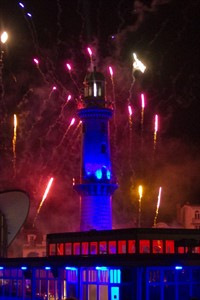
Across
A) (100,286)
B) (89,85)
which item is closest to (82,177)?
(89,85)

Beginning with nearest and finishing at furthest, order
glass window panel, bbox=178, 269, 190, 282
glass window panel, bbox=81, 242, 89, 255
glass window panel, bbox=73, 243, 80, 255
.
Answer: glass window panel, bbox=178, 269, 190, 282 < glass window panel, bbox=81, 242, 89, 255 < glass window panel, bbox=73, 243, 80, 255

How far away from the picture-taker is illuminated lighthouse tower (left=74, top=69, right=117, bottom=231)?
70562mm

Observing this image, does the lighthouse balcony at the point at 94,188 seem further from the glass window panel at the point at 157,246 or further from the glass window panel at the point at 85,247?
the glass window panel at the point at 157,246

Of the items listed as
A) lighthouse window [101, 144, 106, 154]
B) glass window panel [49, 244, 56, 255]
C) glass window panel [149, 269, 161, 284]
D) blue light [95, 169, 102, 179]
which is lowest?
glass window panel [149, 269, 161, 284]

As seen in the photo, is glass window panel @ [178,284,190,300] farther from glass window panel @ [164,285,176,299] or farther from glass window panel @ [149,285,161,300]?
glass window panel @ [149,285,161,300]

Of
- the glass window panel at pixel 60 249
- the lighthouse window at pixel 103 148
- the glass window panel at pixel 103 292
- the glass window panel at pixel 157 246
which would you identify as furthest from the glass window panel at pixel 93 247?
the glass window panel at pixel 103 292

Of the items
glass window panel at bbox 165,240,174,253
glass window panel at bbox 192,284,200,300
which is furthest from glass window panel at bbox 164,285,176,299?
glass window panel at bbox 165,240,174,253

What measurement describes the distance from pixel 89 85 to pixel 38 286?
26.2m

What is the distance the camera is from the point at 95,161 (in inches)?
2817

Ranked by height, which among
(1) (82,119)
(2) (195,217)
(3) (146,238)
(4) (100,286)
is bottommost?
(4) (100,286)

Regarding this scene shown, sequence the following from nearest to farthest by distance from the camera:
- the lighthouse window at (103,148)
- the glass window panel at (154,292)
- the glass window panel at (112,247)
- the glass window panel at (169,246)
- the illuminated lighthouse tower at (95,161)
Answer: the glass window panel at (154,292)
the glass window panel at (169,246)
the glass window panel at (112,247)
the illuminated lighthouse tower at (95,161)
the lighthouse window at (103,148)

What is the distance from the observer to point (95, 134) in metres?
72.1

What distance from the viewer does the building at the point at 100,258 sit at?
45531mm

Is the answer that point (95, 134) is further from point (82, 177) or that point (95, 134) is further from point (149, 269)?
point (149, 269)
